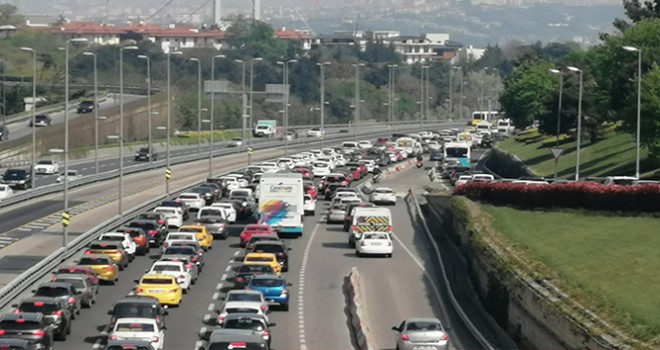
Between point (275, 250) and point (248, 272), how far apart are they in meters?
6.44

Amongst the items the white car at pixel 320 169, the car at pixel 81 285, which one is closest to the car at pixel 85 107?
the white car at pixel 320 169

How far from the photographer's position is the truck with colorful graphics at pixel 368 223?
255 ft

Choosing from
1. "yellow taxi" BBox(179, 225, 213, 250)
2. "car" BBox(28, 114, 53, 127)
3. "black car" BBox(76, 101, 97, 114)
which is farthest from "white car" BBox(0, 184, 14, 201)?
"black car" BBox(76, 101, 97, 114)

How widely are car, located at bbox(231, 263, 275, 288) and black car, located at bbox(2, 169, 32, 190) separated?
44307 mm

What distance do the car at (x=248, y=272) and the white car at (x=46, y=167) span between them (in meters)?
59.3

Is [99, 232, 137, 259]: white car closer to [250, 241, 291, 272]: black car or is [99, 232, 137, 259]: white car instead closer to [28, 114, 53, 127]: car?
[250, 241, 291, 272]: black car

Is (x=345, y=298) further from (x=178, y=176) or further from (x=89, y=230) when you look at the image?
(x=178, y=176)

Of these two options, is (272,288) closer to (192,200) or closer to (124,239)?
(124,239)

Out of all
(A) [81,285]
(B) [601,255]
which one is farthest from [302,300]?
(B) [601,255]

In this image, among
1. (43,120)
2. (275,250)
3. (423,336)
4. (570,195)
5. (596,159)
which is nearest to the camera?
(423,336)

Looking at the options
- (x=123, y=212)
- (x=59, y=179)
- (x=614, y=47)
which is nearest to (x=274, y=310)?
(x=123, y=212)

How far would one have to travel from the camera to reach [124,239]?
70.5 metres

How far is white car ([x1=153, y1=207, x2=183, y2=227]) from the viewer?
84.4m

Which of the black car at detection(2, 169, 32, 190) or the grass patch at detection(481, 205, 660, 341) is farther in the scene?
the black car at detection(2, 169, 32, 190)
